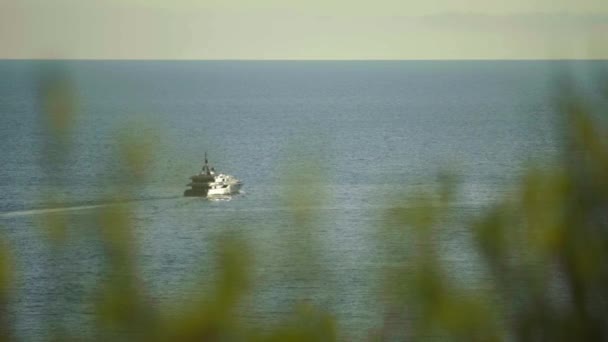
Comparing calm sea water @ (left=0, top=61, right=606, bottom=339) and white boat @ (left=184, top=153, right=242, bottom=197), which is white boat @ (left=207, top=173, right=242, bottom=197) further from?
calm sea water @ (left=0, top=61, right=606, bottom=339)

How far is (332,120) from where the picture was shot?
86.8m

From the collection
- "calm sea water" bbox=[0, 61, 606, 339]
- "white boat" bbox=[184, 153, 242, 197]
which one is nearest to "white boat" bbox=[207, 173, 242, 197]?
"white boat" bbox=[184, 153, 242, 197]

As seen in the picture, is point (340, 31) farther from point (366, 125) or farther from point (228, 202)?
point (366, 125)

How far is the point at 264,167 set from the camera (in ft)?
180

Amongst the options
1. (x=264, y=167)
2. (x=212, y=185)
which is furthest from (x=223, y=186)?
(x=264, y=167)

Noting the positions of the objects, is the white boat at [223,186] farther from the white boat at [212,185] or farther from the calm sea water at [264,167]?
the calm sea water at [264,167]

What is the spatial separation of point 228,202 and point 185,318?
4000 cm

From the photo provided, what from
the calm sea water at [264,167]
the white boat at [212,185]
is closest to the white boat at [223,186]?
the white boat at [212,185]

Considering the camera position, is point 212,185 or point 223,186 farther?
point 212,185

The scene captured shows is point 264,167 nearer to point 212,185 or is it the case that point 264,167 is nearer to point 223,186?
point 212,185

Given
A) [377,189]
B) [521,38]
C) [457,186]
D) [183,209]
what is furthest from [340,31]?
[457,186]

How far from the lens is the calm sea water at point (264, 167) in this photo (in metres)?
2.58

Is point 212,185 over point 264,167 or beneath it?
beneath

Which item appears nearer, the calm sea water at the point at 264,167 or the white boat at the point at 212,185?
the calm sea water at the point at 264,167
